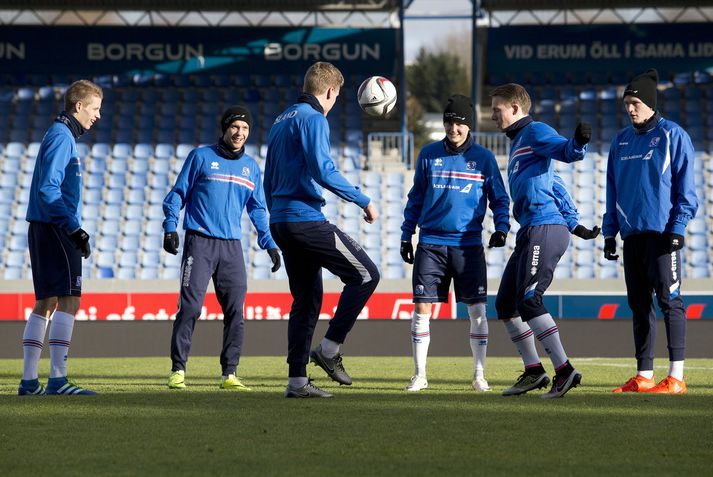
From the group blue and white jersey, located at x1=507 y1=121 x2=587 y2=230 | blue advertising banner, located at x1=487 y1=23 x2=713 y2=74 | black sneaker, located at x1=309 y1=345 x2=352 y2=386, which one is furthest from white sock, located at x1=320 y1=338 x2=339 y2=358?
blue advertising banner, located at x1=487 y1=23 x2=713 y2=74

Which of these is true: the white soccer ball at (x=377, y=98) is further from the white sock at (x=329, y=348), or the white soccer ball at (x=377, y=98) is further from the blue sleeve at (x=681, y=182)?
the blue sleeve at (x=681, y=182)

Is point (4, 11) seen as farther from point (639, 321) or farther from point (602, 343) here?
point (639, 321)

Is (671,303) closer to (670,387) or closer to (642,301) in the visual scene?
(642,301)

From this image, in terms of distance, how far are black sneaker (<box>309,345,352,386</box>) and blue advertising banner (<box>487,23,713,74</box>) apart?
17711mm

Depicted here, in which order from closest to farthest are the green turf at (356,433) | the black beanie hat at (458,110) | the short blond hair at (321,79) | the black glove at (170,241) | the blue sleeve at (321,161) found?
the green turf at (356,433), the blue sleeve at (321,161), the short blond hair at (321,79), the black beanie hat at (458,110), the black glove at (170,241)

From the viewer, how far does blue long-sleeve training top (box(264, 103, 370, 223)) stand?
288 inches

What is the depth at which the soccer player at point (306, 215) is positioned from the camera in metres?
7.38

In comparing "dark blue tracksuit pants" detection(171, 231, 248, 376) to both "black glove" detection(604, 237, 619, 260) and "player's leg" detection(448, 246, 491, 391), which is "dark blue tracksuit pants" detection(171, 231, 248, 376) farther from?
"black glove" detection(604, 237, 619, 260)

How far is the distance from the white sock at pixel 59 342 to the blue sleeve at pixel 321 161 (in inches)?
81.9

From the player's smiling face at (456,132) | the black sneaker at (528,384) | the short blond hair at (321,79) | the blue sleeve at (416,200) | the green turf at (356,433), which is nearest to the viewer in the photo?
the green turf at (356,433)

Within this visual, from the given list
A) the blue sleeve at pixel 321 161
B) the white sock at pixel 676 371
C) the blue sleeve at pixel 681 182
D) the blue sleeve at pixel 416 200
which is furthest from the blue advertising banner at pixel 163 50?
the blue sleeve at pixel 321 161

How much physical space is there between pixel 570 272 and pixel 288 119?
14769 mm

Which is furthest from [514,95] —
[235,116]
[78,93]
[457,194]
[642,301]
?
[78,93]

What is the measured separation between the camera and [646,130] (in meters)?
8.41
